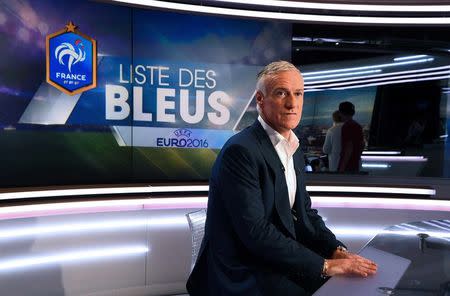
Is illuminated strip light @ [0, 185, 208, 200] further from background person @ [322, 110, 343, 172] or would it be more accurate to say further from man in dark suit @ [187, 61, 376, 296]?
man in dark suit @ [187, 61, 376, 296]

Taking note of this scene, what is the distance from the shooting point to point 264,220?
Result: 4.41 feet

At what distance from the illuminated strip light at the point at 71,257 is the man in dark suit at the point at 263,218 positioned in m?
1.95

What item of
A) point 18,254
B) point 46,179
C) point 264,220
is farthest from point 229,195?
point 46,179

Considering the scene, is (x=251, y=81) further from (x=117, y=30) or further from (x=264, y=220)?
A: (x=264, y=220)

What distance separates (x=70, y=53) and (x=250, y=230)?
2.70 m

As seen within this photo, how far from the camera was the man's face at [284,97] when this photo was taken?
1.37 metres

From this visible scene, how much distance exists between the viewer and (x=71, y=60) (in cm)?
346

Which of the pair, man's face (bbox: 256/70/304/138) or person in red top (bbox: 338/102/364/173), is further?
person in red top (bbox: 338/102/364/173)

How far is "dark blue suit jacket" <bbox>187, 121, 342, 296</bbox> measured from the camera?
1.33 m

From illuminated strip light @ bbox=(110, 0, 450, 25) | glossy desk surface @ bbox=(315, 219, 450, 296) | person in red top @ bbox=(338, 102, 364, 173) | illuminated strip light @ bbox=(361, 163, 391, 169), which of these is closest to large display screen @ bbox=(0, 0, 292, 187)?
illuminated strip light @ bbox=(110, 0, 450, 25)

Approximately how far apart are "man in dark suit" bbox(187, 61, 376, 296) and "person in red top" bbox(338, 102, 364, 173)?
3.04 meters

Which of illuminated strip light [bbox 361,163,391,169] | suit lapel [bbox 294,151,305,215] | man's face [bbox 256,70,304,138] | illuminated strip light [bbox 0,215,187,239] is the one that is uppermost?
man's face [bbox 256,70,304,138]

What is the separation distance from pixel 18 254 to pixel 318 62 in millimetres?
3143

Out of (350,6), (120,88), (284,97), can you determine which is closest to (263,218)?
(284,97)
